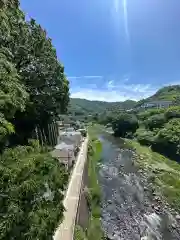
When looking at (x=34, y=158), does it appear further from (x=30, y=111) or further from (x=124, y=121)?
(x=124, y=121)

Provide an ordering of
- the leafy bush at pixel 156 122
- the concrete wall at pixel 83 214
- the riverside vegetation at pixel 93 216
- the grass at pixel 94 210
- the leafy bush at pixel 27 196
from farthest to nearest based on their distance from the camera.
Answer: the leafy bush at pixel 156 122
the concrete wall at pixel 83 214
the grass at pixel 94 210
the riverside vegetation at pixel 93 216
the leafy bush at pixel 27 196

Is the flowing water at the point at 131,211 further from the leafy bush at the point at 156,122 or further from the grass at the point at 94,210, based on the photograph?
the leafy bush at the point at 156,122

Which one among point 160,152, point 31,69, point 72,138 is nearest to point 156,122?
point 160,152

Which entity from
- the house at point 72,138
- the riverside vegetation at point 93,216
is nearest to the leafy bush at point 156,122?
the house at point 72,138

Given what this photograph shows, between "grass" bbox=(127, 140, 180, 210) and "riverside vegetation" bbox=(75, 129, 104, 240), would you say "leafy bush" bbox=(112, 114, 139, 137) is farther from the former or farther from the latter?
"riverside vegetation" bbox=(75, 129, 104, 240)

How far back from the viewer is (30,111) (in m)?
30.0

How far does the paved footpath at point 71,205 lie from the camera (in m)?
20.4

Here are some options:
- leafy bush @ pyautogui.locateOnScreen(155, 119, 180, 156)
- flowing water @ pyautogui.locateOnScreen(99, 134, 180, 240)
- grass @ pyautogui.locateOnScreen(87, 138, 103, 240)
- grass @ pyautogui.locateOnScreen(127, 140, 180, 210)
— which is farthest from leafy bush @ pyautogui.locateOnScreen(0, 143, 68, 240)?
leafy bush @ pyautogui.locateOnScreen(155, 119, 180, 156)

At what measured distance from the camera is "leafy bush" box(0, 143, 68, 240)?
777cm

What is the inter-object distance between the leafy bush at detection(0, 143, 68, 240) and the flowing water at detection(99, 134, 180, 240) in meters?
17.3

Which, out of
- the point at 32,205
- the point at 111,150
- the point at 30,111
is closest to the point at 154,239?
the point at 30,111

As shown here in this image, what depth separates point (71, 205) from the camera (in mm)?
25891

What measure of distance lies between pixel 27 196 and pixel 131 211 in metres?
24.4

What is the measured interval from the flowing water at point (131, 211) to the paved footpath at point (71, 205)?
144 inches
